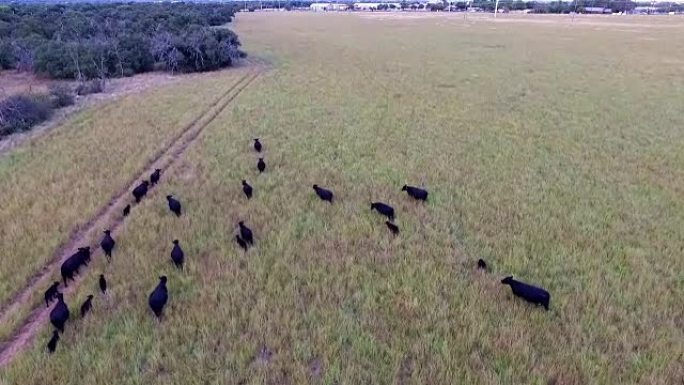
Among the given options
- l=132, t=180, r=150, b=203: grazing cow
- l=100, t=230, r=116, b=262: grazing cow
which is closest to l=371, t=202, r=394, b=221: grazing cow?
l=100, t=230, r=116, b=262: grazing cow

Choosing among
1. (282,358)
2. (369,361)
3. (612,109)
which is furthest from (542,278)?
(612,109)

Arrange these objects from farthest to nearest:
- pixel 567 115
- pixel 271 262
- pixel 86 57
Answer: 1. pixel 86 57
2. pixel 567 115
3. pixel 271 262

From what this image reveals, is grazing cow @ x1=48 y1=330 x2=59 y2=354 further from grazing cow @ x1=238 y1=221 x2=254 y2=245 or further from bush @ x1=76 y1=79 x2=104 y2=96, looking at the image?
bush @ x1=76 y1=79 x2=104 y2=96

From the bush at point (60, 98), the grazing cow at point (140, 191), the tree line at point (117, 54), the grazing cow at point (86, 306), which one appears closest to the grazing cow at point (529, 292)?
the grazing cow at point (86, 306)

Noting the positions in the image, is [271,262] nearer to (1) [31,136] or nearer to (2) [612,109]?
(1) [31,136]

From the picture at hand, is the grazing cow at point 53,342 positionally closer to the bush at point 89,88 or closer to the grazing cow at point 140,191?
the grazing cow at point 140,191
